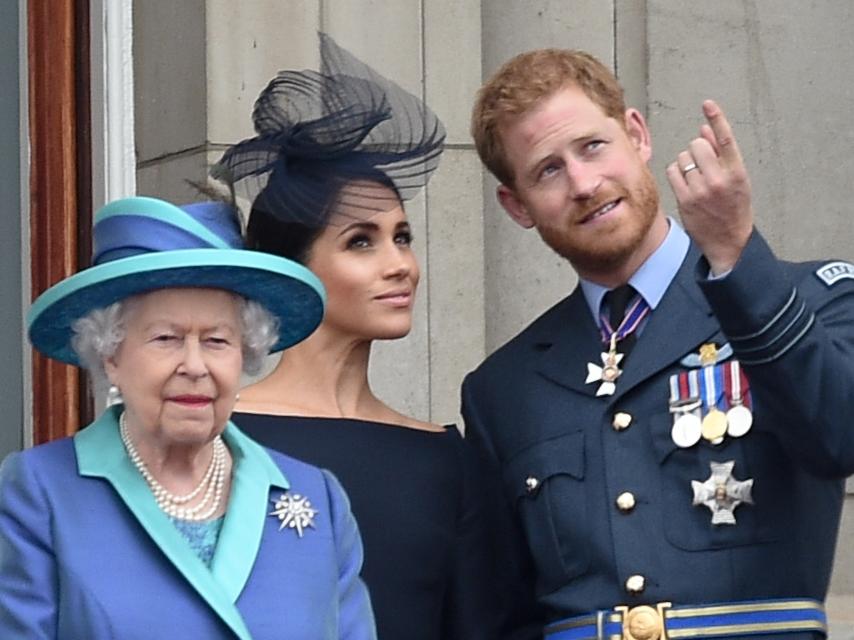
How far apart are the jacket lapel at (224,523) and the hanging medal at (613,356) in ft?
2.28

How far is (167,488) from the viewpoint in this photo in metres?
3.36

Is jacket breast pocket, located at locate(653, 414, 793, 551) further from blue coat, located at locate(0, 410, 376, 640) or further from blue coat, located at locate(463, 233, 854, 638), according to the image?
blue coat, located at locate(0, 410, 376, 640)

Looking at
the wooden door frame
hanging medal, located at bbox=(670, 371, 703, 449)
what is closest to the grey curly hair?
hanging medal, located at bbox=(670, 371, 703, 449)

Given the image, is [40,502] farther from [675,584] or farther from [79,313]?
[675,584]

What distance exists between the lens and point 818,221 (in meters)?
5.41

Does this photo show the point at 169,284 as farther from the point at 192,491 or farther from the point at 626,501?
the point at 626,501

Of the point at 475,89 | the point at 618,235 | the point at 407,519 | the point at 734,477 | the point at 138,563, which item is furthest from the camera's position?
the point at 475,89

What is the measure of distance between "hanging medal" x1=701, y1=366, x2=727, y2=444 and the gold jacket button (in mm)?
251

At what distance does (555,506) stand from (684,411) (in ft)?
0.92

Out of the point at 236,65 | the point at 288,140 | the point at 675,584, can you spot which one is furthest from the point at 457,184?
the point at 675,584

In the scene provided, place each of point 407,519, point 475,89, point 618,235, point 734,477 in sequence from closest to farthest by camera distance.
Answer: point 734,477, point 618,235, point 407,519, point 475,89

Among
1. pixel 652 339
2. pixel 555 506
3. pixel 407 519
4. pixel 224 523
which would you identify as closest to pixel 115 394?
pixel 224 523

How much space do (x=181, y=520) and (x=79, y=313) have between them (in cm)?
34

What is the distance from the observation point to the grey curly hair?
338cm
